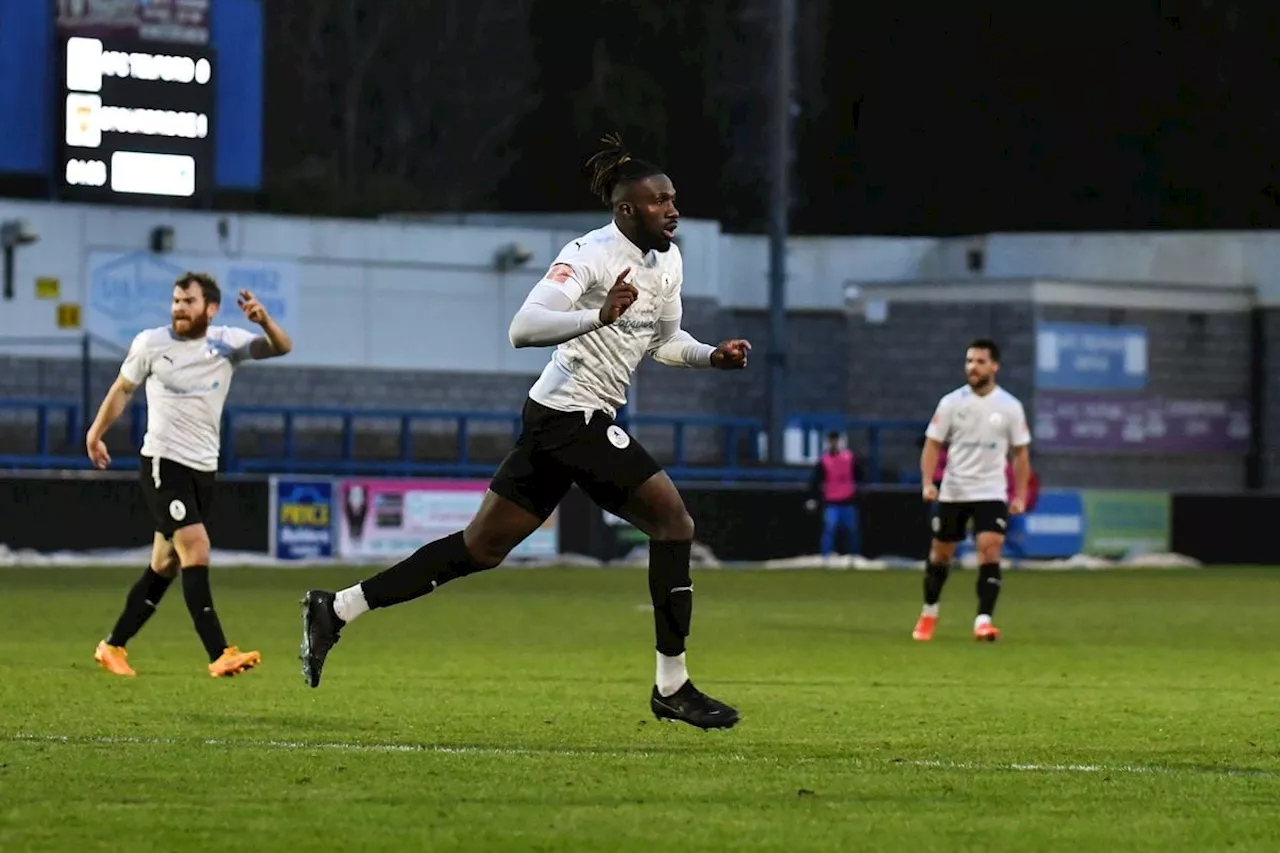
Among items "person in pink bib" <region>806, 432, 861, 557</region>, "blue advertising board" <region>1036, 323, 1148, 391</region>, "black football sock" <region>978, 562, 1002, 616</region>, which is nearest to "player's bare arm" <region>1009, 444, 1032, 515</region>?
"black football sock" <region>978, 562, 1002, 616</region>

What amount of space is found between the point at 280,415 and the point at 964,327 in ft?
36.7

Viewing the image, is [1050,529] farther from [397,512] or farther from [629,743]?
[629,743]

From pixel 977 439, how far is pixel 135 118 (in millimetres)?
17365

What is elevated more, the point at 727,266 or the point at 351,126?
the point at 351,126

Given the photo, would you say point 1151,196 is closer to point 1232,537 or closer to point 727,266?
point 727,266

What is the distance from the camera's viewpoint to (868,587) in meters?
27.0

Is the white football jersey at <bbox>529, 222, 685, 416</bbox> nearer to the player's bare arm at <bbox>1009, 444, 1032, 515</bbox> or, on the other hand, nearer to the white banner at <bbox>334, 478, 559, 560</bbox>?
the player's bare arm at <bbox>1009, 444, 1032, 515</bbox>

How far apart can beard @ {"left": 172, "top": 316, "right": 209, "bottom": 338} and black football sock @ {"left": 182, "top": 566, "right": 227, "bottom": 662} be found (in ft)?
4.02

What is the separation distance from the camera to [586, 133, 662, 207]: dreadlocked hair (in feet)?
32.2

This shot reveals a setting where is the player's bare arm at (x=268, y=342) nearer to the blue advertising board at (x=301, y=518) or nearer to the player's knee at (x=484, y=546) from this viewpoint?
the player's knee at (x=484, y=546)

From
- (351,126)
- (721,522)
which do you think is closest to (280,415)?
(721,522)

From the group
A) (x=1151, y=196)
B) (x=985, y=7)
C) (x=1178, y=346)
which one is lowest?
(x=1178, y=346)

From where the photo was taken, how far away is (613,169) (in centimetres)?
988

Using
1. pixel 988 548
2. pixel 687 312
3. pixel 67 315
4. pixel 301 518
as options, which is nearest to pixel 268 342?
pixel 988 548
